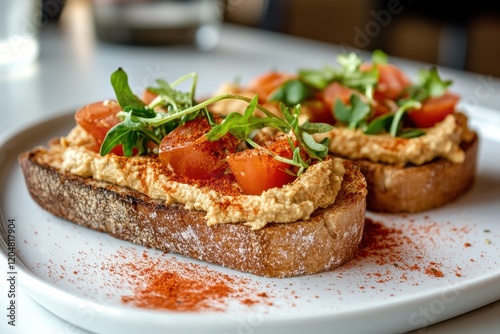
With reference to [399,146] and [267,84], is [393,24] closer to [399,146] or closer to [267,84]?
[267,84]

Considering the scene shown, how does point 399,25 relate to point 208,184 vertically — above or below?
below

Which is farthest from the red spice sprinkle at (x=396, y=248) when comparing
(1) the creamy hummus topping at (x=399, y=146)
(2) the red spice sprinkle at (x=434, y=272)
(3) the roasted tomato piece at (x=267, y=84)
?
(3) the roasted tomato piece at (x=267, y=84)

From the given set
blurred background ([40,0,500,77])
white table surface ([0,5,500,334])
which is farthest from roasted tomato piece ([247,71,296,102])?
blurred background ([40,0,500,77])

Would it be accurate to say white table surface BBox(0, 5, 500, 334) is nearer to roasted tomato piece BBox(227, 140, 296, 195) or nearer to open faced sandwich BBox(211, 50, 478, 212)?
open faced sandwich BBox(211, 50, 478, 212)

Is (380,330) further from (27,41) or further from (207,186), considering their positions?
(27,41)

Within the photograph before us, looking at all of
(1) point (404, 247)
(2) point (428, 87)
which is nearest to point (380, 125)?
(2) point (428, 87)

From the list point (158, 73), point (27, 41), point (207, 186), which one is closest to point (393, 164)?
point (207, 186)

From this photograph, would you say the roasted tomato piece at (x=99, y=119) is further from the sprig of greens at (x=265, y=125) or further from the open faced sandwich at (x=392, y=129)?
the open faced sandwich at (x=392, y=129)
